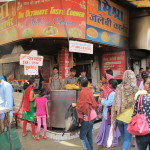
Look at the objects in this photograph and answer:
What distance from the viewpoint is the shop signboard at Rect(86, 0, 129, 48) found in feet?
22.2

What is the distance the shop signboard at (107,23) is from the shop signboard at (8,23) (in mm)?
2827

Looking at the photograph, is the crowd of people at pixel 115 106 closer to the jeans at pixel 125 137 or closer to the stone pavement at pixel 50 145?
the jeans at pixel 125 137

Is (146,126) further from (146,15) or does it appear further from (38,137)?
(146,15)

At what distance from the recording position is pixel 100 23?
723cm

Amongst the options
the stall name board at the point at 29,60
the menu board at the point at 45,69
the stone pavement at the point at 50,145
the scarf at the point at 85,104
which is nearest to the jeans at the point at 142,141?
the scarf at the point at 85,104

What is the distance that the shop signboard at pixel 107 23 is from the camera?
677cm

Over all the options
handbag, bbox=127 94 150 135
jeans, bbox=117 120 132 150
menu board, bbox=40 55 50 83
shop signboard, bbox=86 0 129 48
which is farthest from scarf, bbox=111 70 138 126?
menu board, bbox=40 55 50 83

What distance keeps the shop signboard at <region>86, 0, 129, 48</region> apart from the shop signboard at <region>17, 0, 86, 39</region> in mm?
447

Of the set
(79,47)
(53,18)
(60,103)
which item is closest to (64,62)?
(79,47)

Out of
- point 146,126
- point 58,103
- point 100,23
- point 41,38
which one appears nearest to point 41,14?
point 41,38

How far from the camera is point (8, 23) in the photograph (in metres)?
7.29

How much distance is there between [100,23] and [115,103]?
4.70 metres

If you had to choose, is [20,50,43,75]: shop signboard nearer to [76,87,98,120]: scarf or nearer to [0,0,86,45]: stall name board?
[0,0,86,45]: stall name board

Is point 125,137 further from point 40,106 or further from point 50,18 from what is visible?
point 50,18
